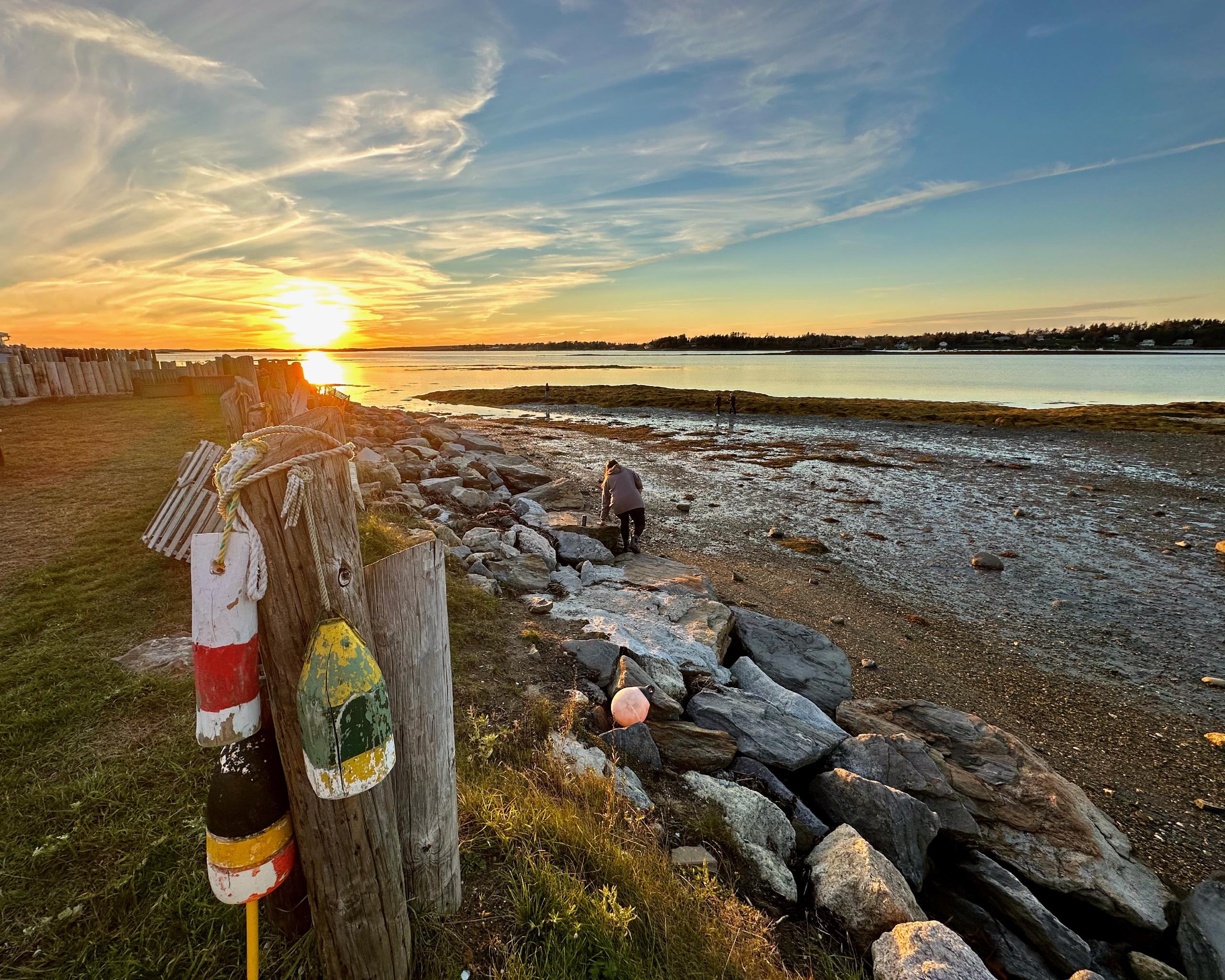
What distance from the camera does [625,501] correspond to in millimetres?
10883

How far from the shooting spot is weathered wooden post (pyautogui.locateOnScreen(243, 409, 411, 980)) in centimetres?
163

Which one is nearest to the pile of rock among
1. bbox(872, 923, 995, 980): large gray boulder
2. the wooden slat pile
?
bbox(872, 923, 995, 980): large gray boulder

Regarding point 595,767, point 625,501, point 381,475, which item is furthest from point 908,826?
point 381,475

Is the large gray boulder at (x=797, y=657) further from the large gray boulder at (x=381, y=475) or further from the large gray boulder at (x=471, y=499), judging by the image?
the large gray boulder at (x=381, y=475)

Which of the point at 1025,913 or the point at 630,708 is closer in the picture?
the point at 1025,913

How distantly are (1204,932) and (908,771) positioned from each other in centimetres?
192

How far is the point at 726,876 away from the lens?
338 centimetres

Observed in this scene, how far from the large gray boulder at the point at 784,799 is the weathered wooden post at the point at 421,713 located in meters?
2.58

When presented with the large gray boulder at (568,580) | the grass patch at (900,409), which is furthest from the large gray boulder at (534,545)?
the grass patch at (900,409)

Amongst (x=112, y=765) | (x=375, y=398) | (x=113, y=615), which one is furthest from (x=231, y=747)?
(x=375, y=398)

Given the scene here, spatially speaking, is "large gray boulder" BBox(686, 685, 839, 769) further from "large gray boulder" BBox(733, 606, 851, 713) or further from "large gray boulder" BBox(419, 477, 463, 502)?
"large gray boulder" BBox(419, 477, 463, 502)

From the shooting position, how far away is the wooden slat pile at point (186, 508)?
592 cm

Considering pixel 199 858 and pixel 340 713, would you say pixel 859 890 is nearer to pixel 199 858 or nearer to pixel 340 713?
pixel 340 713

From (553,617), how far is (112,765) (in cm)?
417
